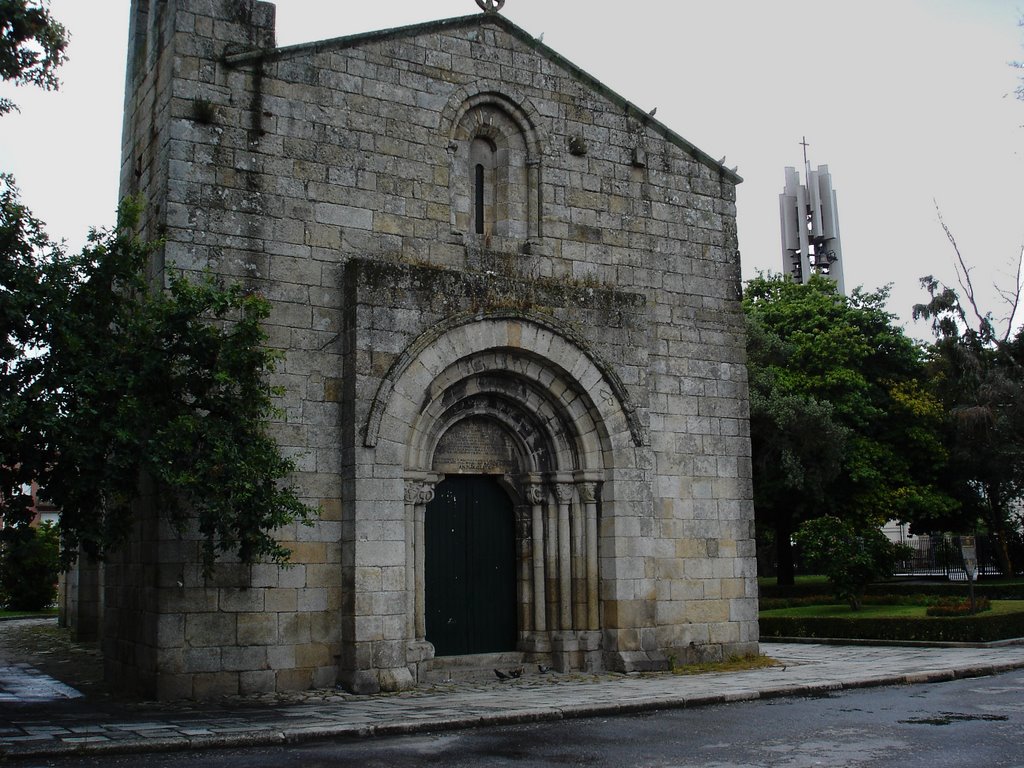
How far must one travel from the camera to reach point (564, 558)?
16109 mm

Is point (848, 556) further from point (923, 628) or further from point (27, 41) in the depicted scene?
point (27, 41)

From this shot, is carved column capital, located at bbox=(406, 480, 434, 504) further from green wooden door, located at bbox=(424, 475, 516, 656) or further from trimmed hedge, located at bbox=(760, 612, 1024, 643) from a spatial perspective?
trimmed hedge, located at bbox=(760, 612, 1024, 643)

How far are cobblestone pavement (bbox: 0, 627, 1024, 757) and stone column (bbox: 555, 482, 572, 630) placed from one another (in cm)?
98

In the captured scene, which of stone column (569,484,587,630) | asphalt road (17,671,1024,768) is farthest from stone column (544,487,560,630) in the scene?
asphalt road (17,671,1024,768)

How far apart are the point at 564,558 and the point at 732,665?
3179mm

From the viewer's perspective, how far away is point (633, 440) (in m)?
16.2

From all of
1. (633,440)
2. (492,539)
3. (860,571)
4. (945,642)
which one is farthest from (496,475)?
(860,571)

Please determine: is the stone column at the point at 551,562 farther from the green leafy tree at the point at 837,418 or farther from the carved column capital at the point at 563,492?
the green leafy tree at the point at 837,418

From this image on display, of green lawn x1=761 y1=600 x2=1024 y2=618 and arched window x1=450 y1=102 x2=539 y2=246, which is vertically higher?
arched window x1=450 y1=102 x2=539 y2=246

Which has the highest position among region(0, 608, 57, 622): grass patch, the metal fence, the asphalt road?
the metal fence

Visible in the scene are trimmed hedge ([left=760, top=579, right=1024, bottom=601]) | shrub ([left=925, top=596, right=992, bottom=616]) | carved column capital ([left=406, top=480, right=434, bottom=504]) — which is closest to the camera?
carved column capital ([left=406, top=480, right=434, bottom=504])

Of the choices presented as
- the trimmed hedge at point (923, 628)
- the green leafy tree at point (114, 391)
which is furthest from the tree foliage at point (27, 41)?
the trimmed hedge at point (923, 628)

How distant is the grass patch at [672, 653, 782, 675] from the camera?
15938 millimetres

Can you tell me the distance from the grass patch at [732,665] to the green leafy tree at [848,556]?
7485mm
